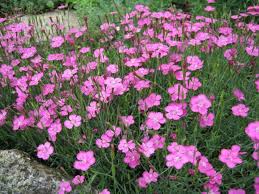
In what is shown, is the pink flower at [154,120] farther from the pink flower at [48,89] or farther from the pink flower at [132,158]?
the pink flower at [48,89]

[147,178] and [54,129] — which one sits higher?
[54,129]

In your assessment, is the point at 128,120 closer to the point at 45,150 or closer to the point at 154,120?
the point at 154,120

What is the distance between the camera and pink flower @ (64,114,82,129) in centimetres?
197

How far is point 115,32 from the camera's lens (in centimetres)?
313

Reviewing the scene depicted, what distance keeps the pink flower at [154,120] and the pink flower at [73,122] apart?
14.4 inches

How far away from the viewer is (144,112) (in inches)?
79.4

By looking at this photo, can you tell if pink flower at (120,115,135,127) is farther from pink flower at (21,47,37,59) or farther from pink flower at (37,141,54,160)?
pink flower at (21,47,37,59)

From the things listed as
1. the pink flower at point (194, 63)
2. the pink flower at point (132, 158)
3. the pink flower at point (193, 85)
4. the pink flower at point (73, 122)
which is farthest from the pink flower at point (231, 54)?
the pink flower at point (73, 122)

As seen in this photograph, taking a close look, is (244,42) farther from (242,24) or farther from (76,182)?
(76,182)

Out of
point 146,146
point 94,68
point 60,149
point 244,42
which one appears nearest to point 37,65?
point 94,68

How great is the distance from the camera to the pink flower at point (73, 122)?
1968 mm

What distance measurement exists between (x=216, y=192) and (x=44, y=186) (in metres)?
0.90

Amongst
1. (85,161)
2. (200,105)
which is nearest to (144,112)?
(200,105)

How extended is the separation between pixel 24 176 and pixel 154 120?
2.52ft
